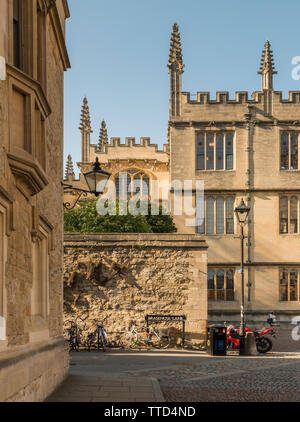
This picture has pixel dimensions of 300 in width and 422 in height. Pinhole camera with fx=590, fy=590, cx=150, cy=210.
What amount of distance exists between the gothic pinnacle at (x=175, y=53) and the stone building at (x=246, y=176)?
0.06 meters

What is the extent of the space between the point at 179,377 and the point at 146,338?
22.7ft

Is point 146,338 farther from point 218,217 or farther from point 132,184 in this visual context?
point 132,184

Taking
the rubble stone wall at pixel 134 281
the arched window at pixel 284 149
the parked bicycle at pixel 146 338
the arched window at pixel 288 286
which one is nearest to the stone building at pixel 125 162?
the arched window at pixel 284 149

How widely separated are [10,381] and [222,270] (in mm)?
27090

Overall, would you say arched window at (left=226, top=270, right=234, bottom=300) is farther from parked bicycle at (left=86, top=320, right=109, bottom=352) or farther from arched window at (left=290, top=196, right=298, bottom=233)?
parked bicycle at (left=86, top=320, right=109, bottom=352)

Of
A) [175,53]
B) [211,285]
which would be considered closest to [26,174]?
[211,285]

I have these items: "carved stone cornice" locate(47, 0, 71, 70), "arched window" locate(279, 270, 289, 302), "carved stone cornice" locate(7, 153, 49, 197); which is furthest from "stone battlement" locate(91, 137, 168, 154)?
"carved stone cornice" locate(7, 153, 49, 197)

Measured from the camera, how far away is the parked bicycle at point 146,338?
761 inches

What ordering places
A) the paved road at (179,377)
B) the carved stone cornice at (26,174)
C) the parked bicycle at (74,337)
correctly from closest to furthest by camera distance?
1. the carved stone cornice at (26,174)
2. the paved road at (179,377)
3. the parked bicycle at (74,337)

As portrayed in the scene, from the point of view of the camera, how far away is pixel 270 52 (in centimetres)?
3431

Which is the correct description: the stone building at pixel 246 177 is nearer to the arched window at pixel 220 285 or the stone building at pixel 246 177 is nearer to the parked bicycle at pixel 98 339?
the arched window at pixel 220 285

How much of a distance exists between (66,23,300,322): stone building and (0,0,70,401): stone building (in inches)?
904

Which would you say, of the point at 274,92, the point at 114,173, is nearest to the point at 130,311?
the point at 274,92
